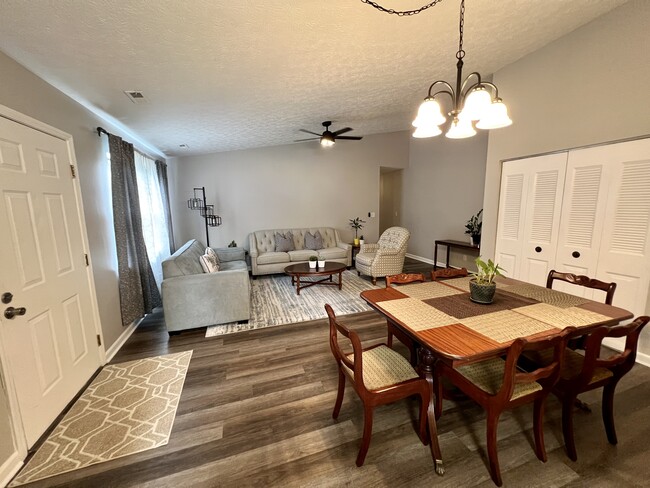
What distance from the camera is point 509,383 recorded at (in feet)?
4.09

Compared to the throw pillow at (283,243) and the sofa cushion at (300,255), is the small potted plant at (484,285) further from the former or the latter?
the throw pillow at (283,243)

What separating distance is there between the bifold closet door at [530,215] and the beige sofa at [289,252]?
9.45ft

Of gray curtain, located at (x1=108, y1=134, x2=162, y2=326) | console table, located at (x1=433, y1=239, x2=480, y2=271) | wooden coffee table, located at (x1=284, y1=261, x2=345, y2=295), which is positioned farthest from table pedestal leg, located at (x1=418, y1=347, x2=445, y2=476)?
console table, located at (x1=433, y1=239, x2=480, y2=271)

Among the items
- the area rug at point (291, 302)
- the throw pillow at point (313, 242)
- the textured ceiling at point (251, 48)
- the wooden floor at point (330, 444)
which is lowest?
the wooden floor at point (330, 444)

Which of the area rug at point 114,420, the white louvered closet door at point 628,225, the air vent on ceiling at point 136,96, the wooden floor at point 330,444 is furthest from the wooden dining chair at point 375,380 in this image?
the air vent on ceiling at point 136,96

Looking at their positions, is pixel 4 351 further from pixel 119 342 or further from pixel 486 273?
pixel 486 273

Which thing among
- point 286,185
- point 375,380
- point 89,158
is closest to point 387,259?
point 286,185

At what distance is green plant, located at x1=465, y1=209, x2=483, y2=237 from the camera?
474 centimetres

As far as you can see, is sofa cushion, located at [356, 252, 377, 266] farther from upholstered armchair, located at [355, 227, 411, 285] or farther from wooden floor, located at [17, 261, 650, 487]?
wooden floor, located at [17, 261, 650, 487]

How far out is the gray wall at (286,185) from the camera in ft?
18.3

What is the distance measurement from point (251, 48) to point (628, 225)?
3.49m

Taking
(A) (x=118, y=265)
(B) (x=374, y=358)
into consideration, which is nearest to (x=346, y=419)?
(B) (x=374, y=358)

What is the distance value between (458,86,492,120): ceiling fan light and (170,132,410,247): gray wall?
4742 mm

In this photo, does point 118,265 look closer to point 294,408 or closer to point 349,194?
point 294,408
